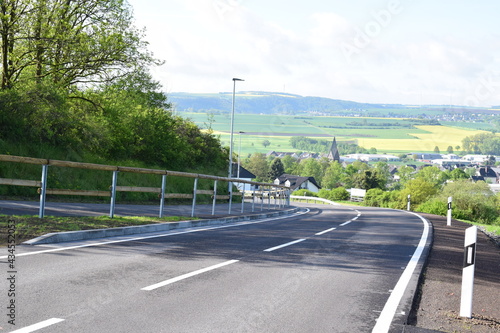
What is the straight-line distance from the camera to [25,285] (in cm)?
625

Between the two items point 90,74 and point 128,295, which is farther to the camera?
point 90,74

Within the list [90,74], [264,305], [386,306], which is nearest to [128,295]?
[264,305]

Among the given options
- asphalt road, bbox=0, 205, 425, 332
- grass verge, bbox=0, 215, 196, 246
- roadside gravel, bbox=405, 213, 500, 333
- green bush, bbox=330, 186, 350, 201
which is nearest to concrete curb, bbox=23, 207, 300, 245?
grass verge, bbox=0, 215, 196, 246

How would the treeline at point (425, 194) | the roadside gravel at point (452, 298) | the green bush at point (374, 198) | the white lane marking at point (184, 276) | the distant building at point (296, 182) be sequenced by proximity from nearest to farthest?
the roadside gravel at point (452, 298), the white lane marking at point (184, 276), the treeline at point (425, 194), the green bush at point (374, 198), the distant building at point (296, 182)

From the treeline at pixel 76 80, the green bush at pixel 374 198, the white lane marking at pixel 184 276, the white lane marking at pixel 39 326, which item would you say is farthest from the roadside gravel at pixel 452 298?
the green bush at pixel 374 198

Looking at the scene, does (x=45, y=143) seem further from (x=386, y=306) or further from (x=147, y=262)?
(x=386, y=306)

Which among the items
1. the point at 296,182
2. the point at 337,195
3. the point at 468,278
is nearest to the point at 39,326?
the point at 468,278

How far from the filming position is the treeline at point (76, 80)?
72.2ft

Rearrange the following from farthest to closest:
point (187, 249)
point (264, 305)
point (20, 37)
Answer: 1. point (20, 37)
2. point (187, 249)
3. point (264, 305)

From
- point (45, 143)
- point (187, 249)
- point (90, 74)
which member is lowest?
point (187, 249)

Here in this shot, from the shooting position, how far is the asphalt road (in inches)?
205

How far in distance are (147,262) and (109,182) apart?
58.2 ft

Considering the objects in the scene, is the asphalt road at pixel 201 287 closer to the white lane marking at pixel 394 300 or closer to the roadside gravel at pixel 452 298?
the white lane marking at pixel 394 300

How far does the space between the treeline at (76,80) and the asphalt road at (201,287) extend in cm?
1341
